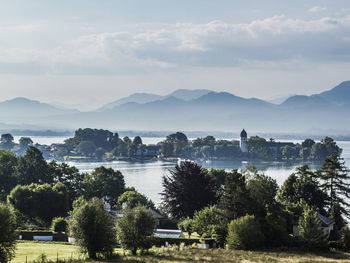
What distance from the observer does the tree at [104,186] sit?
3871 inches

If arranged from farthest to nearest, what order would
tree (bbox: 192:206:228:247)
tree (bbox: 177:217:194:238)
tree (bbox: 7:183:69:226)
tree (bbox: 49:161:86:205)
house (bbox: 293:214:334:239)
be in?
tree (bbox: 49:161:86:205) < tree (bbox: 7:183:69:226) < tree (bbox: 177:217:194:238) < house (bbox: 293:214:334:239) < tree (bbox: 192:206:228:247)

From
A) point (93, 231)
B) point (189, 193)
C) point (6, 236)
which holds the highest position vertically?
point (189, 193)

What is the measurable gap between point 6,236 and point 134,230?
1231cm

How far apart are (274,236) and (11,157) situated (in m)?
57.9

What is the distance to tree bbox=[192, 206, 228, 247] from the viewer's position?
65438 mm

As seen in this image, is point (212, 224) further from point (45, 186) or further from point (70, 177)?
point (70, 177)

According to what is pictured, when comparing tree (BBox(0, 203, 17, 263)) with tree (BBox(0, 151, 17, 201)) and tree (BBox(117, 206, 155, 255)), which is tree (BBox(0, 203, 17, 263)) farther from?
tree (BBox(0, 151, 17, 201))

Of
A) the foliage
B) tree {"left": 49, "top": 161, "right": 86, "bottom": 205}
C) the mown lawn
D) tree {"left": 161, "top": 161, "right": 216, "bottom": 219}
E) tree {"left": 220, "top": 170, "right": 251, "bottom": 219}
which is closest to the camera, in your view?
the mown lawn

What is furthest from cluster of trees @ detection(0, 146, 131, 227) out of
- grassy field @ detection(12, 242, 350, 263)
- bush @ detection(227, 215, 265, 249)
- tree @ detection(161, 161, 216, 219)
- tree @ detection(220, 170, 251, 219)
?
bush @ detection(227, 215, 265, 249)

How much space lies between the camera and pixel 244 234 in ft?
202

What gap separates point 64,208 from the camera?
85.9 meters

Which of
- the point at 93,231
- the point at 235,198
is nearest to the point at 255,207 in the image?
the point at 235,198

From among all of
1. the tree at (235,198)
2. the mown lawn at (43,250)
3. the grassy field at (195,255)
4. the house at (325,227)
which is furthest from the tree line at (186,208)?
the grassy field at (195,255)

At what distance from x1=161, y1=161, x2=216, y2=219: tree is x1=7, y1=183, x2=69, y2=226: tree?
46.5 ft
